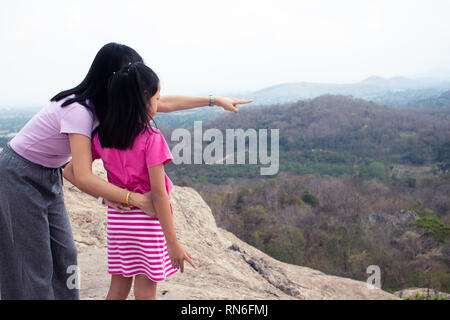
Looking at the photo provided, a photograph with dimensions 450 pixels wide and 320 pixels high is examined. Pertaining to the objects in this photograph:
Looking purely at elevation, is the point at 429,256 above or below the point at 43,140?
below

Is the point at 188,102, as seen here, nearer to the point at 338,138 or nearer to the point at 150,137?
the point at 150,137

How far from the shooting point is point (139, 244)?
5.72ft

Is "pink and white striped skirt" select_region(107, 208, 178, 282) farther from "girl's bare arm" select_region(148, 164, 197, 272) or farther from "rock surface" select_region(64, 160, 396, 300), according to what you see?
"rock surface" select_region(64, 160, 396, 300)

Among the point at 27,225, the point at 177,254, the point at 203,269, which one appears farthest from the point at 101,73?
the point at 203,269

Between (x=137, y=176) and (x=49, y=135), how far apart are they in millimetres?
414

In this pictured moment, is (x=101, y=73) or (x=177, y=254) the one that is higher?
(x=101, y=73)

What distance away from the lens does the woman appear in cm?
165

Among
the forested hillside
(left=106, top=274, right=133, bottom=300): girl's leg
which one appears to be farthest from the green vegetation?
(left=106, top=274, right=133, bottom=300): girl's leg

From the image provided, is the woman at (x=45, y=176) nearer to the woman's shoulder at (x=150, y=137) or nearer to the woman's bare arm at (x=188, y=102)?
the woman's shoulder at (x=150, y=137)

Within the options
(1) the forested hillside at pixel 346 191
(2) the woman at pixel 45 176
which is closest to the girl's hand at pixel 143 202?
(2) the woman at pixel 45 176
